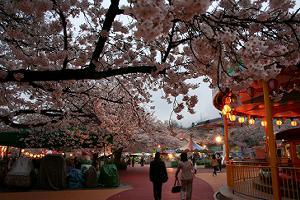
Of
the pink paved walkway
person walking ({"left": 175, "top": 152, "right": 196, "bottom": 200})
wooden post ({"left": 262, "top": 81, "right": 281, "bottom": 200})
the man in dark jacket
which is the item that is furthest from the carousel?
the man in dark jacket

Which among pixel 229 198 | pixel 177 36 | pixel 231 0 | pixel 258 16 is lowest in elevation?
pixel 229 198

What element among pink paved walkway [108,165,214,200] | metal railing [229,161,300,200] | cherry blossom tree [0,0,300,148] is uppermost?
cherry blossom tree [0,0,300,148]

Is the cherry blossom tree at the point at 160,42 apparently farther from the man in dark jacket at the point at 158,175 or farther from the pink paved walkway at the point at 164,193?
the pink paved walkway at the point at 164,193

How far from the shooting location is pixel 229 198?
11508 millimetres

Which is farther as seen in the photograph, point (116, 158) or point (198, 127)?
point (198, 127)

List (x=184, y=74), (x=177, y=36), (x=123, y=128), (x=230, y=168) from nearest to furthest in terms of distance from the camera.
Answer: (x=184, y=74) < (x=177, y=36) < (x=230, y=168) < (x=123, y=128)

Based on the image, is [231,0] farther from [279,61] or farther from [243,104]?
[243,104]

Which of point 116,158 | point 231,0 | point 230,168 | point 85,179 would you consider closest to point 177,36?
point 231,0

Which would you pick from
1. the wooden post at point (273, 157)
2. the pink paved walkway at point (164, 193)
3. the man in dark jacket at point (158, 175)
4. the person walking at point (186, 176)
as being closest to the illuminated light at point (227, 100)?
the wooden post at point (273, 157)

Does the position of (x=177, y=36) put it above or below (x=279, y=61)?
above

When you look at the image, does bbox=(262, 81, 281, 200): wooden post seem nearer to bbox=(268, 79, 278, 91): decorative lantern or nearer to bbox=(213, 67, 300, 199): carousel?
bbox=(213, 67, 300, 199): carousel

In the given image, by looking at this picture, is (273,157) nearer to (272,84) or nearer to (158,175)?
(272,84)

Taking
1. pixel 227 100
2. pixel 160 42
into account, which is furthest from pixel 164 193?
pixel 160 42

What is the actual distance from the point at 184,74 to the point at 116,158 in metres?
31.4
